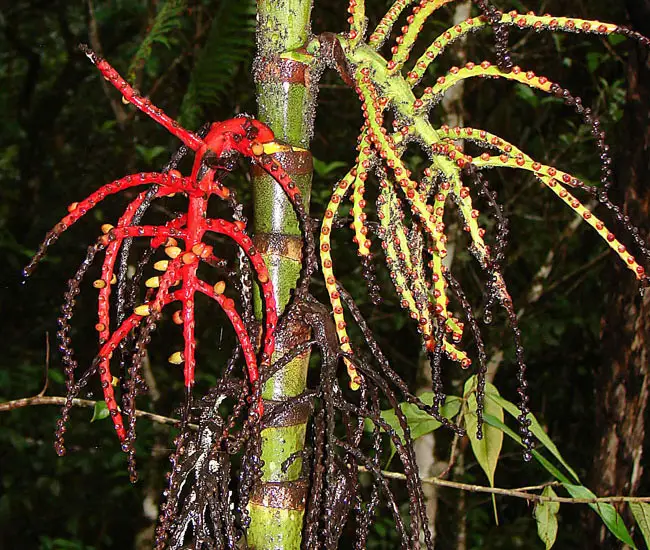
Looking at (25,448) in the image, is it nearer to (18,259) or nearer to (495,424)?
(18,259)

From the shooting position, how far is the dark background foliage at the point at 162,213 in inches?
91.4

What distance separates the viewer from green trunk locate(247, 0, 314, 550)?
50cm

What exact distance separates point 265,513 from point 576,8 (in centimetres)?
245

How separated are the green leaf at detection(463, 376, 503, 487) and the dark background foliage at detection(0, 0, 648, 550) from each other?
1.27 meters

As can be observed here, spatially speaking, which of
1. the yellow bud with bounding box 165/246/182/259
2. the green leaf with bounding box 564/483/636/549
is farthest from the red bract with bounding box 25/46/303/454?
the green leaf with bounding box 564/483/636/549

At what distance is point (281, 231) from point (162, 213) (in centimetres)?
196

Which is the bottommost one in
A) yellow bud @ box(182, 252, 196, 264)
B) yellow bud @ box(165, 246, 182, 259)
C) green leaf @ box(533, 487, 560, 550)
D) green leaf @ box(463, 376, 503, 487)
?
green leaf @ box(533, 487, 560, 550)

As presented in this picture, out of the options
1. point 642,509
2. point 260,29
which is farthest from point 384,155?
point 642,509

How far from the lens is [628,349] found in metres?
1.62

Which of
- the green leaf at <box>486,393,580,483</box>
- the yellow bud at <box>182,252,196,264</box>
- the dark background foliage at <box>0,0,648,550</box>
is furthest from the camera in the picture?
the dark background foliage at <box>0,0,648,550</box>

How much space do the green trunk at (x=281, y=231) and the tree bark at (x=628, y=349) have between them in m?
1.23

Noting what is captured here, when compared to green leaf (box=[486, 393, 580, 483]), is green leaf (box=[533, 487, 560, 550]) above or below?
below

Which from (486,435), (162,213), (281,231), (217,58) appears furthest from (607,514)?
(162,213)

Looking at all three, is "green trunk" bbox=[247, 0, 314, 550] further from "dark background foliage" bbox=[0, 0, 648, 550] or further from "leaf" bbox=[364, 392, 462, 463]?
"dark background foliage" bbox=[0, 0, 648, 550]
